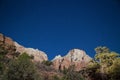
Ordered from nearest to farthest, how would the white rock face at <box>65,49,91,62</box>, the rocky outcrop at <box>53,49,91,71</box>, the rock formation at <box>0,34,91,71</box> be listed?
the rock formation at <box>0,34,91,71</box> → the rocky outcrop at <box>53,49,91,71</box> → the white rock face at <box>65,49,91,62</box>

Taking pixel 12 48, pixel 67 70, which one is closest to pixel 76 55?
pixel 12 48

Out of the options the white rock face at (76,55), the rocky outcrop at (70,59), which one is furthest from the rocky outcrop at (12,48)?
the white rock face at (76,55)

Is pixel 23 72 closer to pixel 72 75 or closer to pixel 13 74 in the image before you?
pixel 13 74

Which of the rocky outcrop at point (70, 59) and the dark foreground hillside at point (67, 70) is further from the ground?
the rocky outcrop at point (70, 59)

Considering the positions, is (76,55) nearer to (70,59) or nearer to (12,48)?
(70,59)

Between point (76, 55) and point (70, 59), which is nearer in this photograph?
point (70, 59)

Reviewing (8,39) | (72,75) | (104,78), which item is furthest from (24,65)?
(8,39)

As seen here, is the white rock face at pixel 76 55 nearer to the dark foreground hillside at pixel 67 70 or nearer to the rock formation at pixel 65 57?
the rock formation at pixel 65 57

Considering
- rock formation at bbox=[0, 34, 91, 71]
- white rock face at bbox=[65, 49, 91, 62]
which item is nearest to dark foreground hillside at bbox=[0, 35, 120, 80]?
rock formation at bbox=[0, 34, 91, 71]

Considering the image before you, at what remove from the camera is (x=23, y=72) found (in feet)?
86.2

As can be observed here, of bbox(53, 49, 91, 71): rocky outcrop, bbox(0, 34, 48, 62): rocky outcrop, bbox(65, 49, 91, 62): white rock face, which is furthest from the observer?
bbox(65, 49, 91, 62): white rock face

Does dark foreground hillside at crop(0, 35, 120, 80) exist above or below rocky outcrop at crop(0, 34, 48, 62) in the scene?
below

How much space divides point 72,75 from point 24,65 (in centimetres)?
854

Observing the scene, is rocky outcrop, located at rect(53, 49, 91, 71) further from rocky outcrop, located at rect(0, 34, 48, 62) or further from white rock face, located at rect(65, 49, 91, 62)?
rocky outcrop, located at rect(0, 34, 48, 62)
